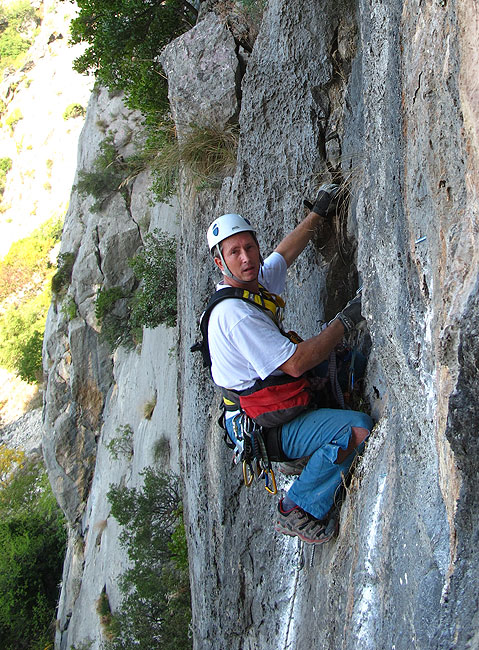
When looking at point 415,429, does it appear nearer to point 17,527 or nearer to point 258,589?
point 258,589

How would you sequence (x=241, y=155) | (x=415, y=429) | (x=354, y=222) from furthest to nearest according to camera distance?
1. (x=241, y=155)
2. (x=354, y=222)
3. (x=415, y=429)

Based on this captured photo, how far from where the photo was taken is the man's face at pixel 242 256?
373 centimetres

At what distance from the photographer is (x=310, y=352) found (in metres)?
3.33

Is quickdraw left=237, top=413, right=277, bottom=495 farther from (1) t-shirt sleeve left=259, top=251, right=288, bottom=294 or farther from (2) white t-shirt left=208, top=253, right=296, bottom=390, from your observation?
(1) t-shirt sleeve left=259, top=251, right=288, bottom=294

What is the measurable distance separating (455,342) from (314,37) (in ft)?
13.4

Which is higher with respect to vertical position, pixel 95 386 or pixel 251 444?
pixel 251 444

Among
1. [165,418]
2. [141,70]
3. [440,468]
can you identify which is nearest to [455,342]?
[440,468]

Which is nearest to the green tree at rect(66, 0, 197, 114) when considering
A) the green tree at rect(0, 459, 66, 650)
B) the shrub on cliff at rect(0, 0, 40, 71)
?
the green tree at rect(0, 459, 66, 650)

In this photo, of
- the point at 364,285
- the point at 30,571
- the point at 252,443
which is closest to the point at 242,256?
the point at 364,285

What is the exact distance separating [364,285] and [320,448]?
1095mm

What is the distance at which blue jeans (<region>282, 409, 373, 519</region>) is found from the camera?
3.50 metres

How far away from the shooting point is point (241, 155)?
548 cm

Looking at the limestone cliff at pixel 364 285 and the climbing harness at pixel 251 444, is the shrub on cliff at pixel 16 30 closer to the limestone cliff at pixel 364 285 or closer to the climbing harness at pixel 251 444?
the limestone cliff at pixel 364 285

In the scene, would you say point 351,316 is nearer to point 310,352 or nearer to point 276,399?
point 310,352
